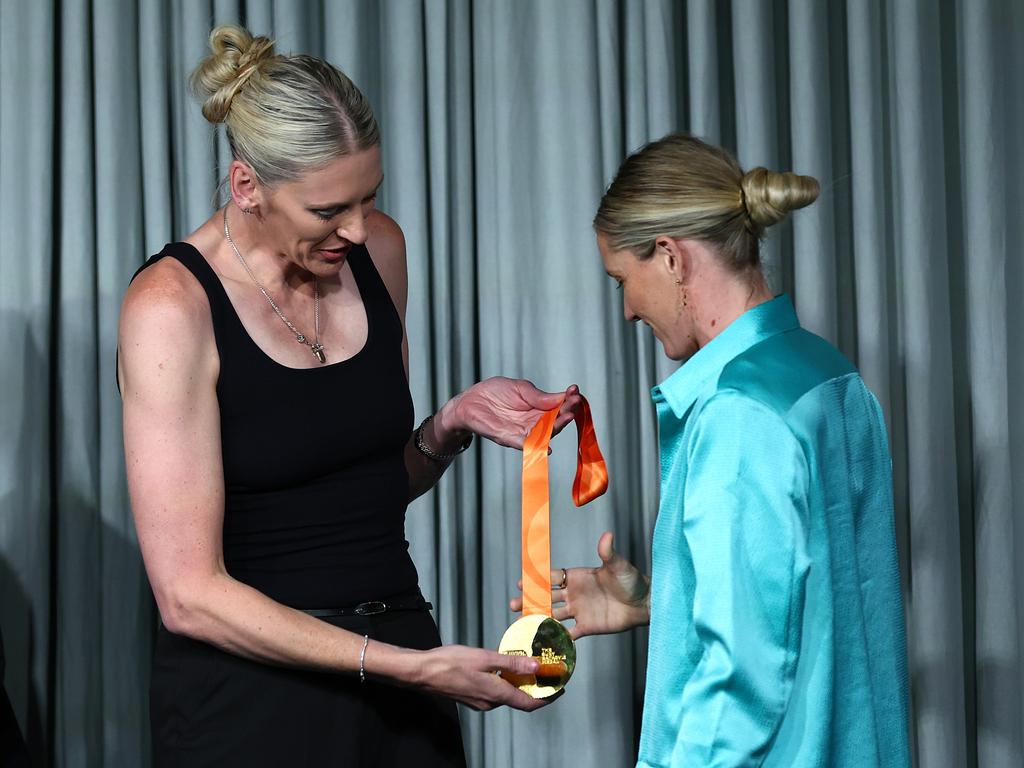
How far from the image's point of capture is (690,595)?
1345 millimetres

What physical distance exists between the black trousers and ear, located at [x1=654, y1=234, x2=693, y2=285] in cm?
60

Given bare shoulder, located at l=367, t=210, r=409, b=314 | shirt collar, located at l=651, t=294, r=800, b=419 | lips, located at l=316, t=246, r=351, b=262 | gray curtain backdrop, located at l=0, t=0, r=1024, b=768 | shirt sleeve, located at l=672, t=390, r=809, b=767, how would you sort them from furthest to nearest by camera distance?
gray curtain backdrop, located at l=0, t=0, r=1024, b=768 → bare shoulder, located at l=367, t=210, r=409, b=314 → lips, located at l=316, t=246, r=351, b=262 → shirt collar, located at l=651, t=294, r=800, b=419 → shirt sleeve, located at l=672, t=390, r=809, b=767

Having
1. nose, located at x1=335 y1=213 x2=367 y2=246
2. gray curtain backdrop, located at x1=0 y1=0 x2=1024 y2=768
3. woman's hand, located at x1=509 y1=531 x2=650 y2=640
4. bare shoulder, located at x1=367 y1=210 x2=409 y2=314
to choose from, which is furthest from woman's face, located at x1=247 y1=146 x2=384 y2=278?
gray curtain backdrop, located at x1=0 y1=0 x2=1024 y2=768

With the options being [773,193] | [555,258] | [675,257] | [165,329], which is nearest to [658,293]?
[675,257]

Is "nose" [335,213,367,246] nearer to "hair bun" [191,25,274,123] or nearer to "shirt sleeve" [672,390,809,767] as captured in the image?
"hair bun" [191,25,274,123]

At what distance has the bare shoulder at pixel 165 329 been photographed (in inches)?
57.7

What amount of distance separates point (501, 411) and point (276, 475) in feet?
1.52

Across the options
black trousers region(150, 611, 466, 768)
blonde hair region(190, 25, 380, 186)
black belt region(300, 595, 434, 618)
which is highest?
blonde hair region(190, 25, 380, 186)

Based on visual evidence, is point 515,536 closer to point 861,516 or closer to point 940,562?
point 940,562

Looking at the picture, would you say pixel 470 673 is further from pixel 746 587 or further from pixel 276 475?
pixel 746 587

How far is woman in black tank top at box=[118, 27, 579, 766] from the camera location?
1490 millimetres

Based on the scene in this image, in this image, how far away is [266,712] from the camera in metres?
1.55

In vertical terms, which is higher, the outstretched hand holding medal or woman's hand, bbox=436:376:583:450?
woman's hand, bbox=436:376:583:450

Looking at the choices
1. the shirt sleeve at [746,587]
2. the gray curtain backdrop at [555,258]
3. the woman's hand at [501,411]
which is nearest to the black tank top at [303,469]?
the woman's hand at [501,411]
